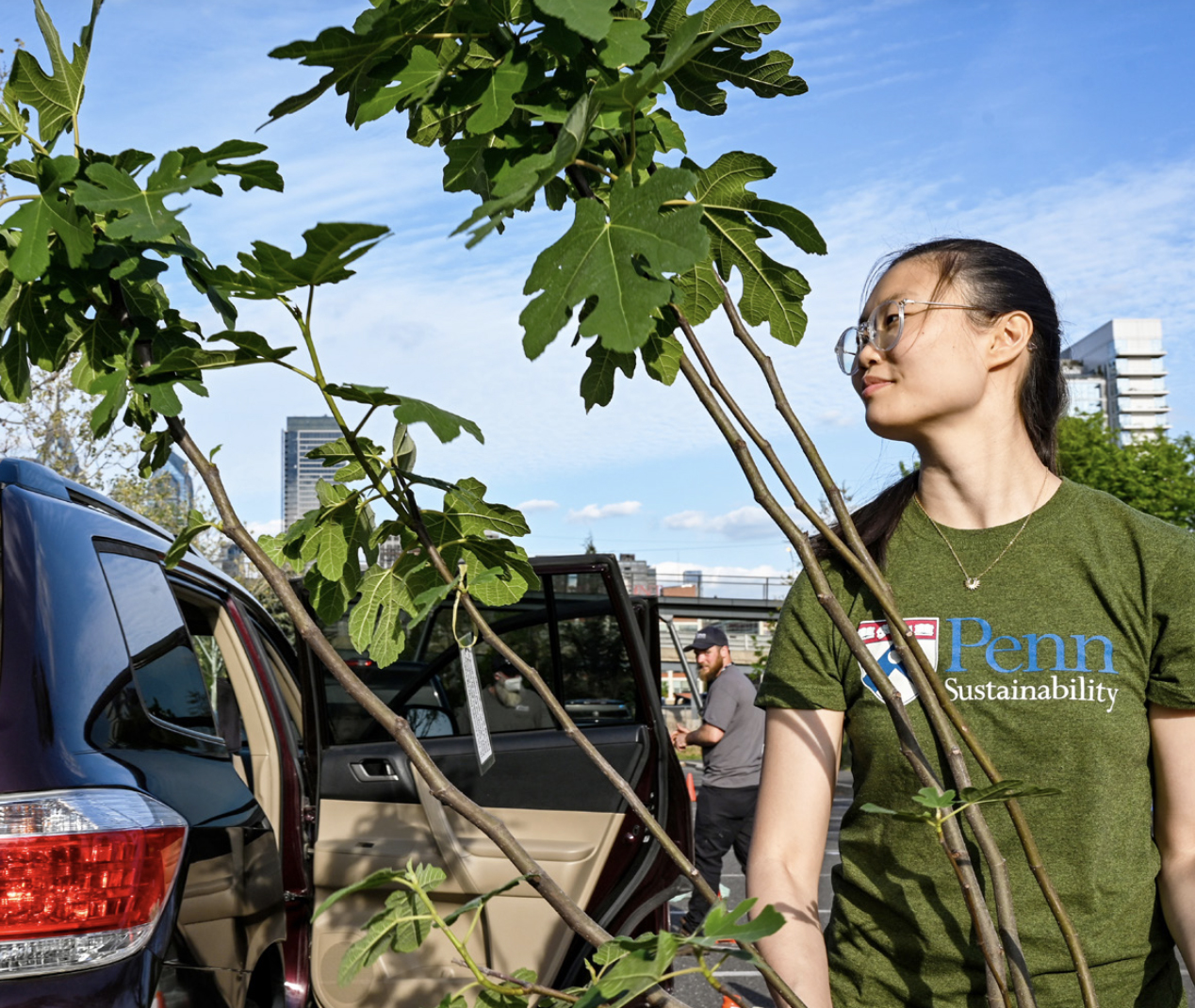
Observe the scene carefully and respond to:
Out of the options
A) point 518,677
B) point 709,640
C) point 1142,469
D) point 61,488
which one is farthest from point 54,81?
point 1142,469

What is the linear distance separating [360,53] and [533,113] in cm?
13

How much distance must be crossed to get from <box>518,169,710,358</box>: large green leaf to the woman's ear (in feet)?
3.15

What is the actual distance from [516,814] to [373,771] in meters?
0.45

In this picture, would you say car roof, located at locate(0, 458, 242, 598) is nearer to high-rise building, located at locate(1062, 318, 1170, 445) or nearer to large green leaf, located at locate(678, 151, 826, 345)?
large green leaf, located at locate(678, 151, 826, 345)

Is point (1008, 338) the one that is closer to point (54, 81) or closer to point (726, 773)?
point (54, 81)

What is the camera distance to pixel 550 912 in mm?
3391

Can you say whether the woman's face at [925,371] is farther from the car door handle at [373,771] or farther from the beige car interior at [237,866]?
the car door handle at [373,771]

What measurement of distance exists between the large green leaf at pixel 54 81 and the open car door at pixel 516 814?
241 centimetres

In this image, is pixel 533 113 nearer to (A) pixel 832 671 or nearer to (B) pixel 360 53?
(B) pixel 360 53

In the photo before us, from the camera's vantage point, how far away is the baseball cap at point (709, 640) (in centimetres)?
887

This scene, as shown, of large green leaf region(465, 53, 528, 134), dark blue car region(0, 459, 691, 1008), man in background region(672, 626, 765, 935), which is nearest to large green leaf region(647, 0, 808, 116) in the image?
large green leaf region(465, 53, 528, 134)

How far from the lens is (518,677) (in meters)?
3.86

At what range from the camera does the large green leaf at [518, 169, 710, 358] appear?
73cm

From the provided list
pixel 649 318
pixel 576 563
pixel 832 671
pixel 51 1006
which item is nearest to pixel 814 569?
pixel 649 318
